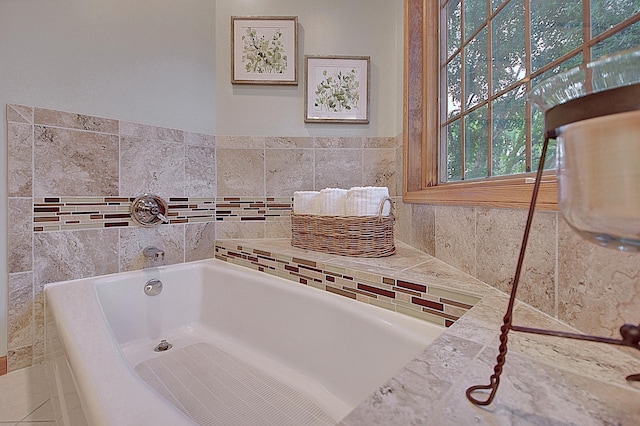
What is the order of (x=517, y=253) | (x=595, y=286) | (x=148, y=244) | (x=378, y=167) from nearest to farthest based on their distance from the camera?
(x=595, y=286) → (x=517, y=253) → (x=148, y=244) → (x=378, y=167)

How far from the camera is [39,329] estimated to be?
1.22m

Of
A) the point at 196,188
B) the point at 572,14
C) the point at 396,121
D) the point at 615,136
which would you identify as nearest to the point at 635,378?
the point at 615,136

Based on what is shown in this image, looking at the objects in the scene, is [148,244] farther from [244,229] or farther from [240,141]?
[240,141]

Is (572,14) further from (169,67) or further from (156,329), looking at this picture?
(156,329)

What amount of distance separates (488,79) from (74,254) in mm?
1822

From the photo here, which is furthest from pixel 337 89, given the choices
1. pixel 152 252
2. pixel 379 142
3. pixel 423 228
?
pixel 152 252

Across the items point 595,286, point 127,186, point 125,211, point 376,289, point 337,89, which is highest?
point 337,89

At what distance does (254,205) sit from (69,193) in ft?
2.85

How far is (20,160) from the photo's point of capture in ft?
3.84

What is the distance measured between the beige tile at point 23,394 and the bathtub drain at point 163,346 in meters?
0.36

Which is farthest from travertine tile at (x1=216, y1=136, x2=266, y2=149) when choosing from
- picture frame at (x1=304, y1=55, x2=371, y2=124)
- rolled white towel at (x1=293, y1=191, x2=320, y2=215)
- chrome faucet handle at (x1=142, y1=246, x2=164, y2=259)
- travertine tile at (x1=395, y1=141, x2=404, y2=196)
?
travertine tile at (x1=395, y1=141, x2=404, y2=196)

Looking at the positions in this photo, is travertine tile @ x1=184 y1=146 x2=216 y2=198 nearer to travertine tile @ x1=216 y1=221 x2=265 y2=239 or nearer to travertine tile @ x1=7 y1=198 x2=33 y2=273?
travertine tile @ x1=216 y1=221 x2=265 y2=239

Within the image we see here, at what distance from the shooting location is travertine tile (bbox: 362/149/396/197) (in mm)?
1756

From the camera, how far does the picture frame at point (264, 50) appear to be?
69.1 inches
